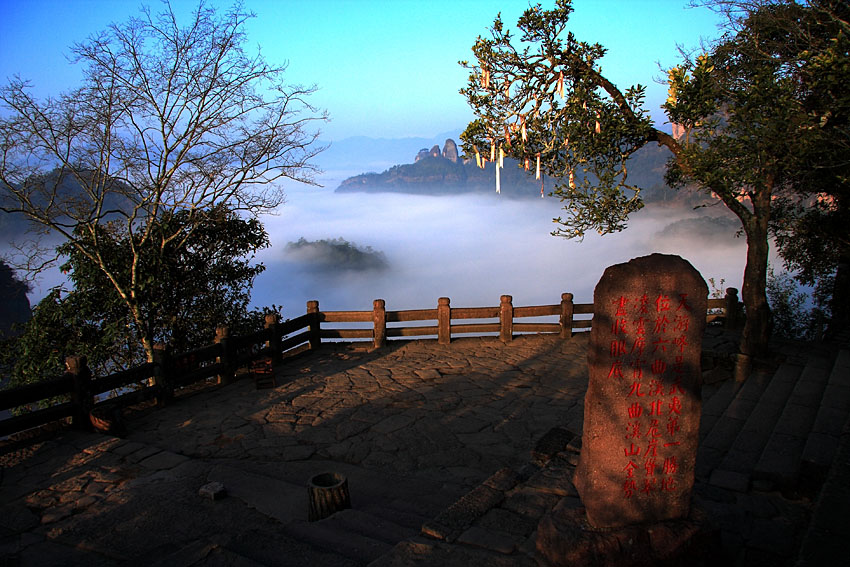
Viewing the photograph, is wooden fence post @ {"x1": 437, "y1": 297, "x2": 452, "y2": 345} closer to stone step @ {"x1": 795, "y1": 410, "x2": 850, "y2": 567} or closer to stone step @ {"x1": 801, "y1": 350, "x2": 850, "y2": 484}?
stone step @ {"x1": 801, "y1": 350, "x2": 850, "y2": 484}

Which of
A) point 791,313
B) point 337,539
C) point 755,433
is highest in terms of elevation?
point 337,539

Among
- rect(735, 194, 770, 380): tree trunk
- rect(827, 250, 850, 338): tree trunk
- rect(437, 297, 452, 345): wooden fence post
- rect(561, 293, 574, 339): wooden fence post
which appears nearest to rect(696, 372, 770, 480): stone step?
rect(735, 194, 770, 380): tree trunk

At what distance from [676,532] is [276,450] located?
4.68m

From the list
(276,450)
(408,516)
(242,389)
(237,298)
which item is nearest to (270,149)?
(237,298)

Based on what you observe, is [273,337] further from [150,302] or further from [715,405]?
[715,405]

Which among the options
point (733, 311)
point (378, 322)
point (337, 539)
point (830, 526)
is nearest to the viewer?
point (830, 526)

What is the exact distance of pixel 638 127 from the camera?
8922mm

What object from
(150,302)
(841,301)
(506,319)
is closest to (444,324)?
(506,319)

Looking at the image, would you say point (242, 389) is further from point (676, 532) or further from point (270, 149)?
point (676, 532)

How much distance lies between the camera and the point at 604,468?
3557mm

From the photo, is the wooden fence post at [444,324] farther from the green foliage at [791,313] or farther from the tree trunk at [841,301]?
the green foliage at [791,313]

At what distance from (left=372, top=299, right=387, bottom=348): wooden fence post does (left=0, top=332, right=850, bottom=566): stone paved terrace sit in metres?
1.67

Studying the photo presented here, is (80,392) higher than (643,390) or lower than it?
lower

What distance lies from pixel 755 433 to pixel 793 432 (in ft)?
1.24
